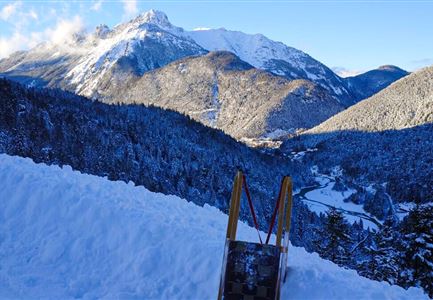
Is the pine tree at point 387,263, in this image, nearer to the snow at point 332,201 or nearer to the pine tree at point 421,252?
the pine tree at point 421,252

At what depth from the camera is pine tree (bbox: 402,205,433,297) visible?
825 inches

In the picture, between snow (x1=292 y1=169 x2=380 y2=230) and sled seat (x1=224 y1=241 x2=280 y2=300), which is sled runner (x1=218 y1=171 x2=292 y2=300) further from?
snow (x1=292 y1=169 x2=380 y2=230)

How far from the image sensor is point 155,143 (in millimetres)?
123938

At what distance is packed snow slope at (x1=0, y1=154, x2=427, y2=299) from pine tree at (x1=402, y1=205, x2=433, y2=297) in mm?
10556

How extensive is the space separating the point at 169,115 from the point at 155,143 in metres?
35.7

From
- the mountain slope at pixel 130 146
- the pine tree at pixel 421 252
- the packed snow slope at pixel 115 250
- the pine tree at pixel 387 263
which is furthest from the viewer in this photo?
the mountain slope at pixel 130 146

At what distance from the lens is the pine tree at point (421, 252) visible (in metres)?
21.0

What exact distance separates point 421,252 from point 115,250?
15957 mm

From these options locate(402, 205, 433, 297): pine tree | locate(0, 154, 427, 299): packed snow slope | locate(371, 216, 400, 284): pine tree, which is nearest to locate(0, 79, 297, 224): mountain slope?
locate(371, 216, 400, 284): pine tree

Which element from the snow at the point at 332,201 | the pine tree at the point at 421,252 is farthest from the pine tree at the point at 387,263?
the snow at the point at 332,201

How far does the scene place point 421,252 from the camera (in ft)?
70.5

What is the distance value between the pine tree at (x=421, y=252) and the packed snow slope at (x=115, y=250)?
34.6 ft

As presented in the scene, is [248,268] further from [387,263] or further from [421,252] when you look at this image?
[387,263]

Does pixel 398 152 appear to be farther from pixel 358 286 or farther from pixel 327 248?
pixel 358 286
